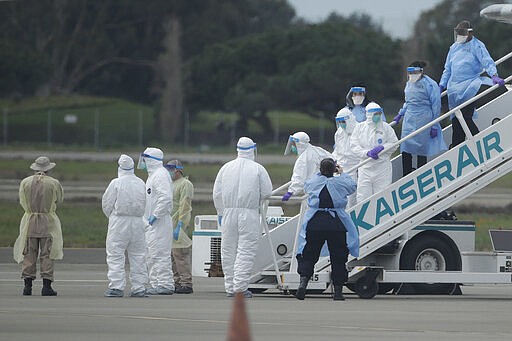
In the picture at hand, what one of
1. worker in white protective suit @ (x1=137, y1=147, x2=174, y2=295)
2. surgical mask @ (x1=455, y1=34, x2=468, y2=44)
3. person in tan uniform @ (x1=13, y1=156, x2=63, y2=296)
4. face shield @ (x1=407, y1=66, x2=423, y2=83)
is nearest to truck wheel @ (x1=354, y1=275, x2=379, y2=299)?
worker in white protective suit @ (x1=137, y1=147, x2=174, y2=295)

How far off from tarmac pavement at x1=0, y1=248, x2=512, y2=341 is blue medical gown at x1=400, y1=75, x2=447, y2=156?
193 cm

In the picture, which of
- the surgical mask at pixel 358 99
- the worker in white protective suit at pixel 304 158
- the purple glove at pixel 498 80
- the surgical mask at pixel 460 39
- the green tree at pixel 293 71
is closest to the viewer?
the purple glove at pixel 498 80

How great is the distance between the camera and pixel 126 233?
675 inches

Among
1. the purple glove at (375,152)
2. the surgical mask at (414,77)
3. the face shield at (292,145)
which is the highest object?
the surgical mask at (414,77)

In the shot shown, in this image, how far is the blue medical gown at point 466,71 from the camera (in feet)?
59.2

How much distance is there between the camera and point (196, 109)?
7081 centimetres

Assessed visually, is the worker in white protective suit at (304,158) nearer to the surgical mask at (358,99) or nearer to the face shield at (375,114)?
the face shield at (375,114)

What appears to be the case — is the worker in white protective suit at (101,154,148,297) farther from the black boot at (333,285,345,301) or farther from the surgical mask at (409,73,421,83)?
the surgical mask at (409,73,421,83)

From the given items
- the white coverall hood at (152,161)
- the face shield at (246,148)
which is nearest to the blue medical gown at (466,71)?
the face shield at (246,148)

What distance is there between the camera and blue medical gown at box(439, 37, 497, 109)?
18047 mm

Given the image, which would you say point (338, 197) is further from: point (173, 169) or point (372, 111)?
point (173, 169)

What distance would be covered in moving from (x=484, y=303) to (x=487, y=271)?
1.20 m

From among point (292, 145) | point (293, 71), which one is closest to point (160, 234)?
point (292, 145)

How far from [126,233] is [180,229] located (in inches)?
56.8
